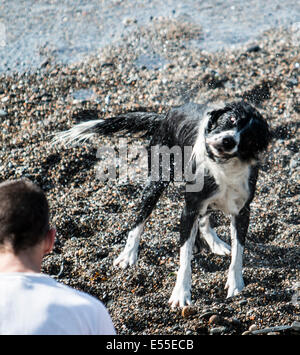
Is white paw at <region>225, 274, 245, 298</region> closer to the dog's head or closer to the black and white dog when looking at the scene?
the black and white dog

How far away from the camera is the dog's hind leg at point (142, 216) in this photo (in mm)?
4766

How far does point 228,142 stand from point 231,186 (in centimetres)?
55

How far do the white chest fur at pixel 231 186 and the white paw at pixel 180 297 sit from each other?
690 millimetres

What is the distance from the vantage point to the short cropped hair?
2279mm

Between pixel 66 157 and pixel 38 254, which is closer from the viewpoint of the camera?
pixel 38 254

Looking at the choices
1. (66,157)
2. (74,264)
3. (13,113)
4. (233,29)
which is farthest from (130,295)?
(233,29)

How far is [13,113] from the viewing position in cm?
666

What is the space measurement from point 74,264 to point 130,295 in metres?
0.58

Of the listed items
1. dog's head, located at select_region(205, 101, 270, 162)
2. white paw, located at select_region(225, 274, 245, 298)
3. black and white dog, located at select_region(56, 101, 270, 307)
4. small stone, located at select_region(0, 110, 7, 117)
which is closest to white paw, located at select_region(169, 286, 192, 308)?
black and white dog, located at select_region(56, 101, 270, 307)

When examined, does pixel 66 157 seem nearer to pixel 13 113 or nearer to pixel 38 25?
pixel 13 113

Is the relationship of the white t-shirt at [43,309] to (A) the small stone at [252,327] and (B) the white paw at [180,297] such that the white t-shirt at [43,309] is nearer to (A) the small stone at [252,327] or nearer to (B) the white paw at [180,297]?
(A) the small stone at [252,327]

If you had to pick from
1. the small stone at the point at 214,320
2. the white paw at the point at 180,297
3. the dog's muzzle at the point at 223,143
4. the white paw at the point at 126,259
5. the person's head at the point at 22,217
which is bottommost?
the white paw at the point at 180,297

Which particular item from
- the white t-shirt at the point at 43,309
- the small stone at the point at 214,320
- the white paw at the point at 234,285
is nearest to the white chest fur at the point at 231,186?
the white paw at the point at 234,285

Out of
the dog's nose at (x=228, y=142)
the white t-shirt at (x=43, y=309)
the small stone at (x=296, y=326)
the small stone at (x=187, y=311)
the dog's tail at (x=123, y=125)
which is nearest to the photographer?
the white t-shirt at (x=43, y=309)
